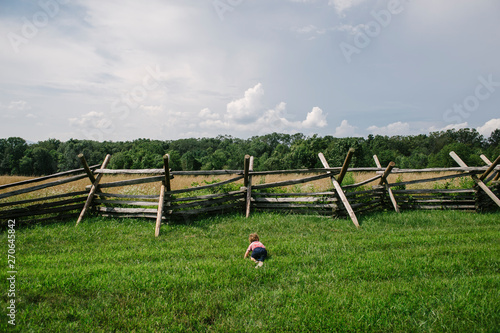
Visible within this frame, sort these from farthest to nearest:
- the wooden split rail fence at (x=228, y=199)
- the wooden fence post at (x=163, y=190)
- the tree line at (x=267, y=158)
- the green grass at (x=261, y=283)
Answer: the tree line at (x=267, y=158) → the wooden split rail fence at (x=228, y=199) → the wooden fence post at (x=163, y=190) → the green grass at (x=261, y=283)

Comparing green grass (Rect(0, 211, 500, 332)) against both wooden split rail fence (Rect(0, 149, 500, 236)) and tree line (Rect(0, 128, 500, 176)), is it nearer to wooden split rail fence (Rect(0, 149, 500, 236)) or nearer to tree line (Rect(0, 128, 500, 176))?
wooden split rail fence (Rect(0, 149, 500, 236))

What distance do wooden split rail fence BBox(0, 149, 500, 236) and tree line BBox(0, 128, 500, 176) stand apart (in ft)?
126

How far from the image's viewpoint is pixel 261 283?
4.05 meters

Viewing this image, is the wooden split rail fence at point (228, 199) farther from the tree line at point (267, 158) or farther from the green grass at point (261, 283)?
the tree line at point (267, 158)

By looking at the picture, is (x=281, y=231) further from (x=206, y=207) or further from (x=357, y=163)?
(x=357, y=163)

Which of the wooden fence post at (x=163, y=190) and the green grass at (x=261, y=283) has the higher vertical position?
the wooden fence post at (x=163, y=190)

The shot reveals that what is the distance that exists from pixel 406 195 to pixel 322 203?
13.4 feet

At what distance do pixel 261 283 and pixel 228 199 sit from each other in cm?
518

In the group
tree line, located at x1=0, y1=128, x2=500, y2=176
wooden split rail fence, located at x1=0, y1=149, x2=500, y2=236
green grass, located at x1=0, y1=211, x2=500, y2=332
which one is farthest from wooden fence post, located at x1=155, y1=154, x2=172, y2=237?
tree line, located at x1=0, y1=128, x2=500, y2=176

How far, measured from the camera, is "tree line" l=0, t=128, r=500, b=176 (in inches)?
2050

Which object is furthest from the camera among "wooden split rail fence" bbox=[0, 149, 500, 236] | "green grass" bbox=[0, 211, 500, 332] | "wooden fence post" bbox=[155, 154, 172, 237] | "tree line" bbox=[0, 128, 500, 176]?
"tree line" bbox=[0, 128, 500, 176]

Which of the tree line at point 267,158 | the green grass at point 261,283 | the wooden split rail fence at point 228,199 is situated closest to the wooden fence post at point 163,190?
the wooden split rail fence at point 228,199

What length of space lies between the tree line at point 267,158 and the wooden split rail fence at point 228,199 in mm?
38556

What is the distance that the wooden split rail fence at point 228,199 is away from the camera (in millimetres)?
7918
